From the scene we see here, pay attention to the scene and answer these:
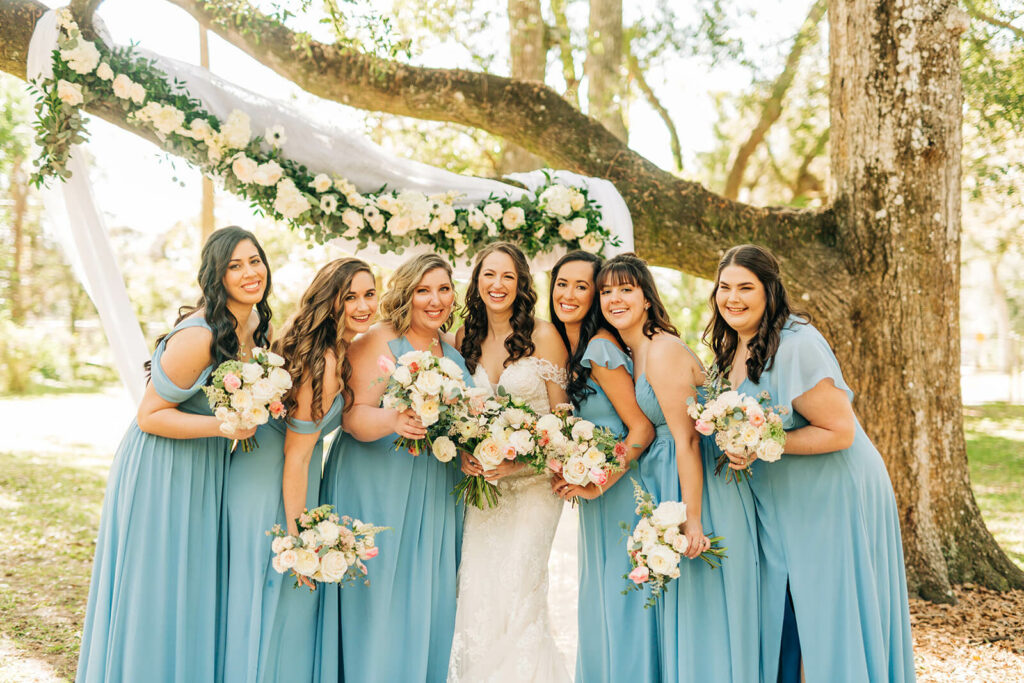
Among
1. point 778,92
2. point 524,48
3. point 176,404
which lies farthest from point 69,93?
point 778,92

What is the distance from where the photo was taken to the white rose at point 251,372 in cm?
343

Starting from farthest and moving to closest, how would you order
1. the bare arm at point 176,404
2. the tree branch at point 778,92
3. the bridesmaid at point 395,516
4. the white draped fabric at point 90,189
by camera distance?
the tree branch at point 778,92 < the white draped fabric at point 90,189 < the bridesmaid at point 395,516 < the bare arm at point 176,404

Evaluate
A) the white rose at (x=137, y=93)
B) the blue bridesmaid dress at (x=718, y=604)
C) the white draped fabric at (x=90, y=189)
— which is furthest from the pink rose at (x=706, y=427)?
the white rose at (x=137, y=93)

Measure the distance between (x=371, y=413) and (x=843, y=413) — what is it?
7.43 ft

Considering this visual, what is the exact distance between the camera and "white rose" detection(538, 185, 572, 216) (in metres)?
5.01

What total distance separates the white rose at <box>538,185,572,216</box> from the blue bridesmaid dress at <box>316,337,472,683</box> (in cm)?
134

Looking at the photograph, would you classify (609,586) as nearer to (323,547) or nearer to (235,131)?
(323,547)

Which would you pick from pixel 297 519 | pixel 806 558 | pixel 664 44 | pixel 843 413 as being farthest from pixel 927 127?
pixel 664 44

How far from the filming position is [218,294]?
3828 millimetres

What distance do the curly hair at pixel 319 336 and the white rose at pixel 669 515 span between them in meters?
1.65

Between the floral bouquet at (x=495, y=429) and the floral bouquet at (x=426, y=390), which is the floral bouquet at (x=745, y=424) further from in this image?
the floral bouquet at (x=426, y=390)

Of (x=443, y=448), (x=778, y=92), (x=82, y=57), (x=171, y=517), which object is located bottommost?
(x=171, y=517)

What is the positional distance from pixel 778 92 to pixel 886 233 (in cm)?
833

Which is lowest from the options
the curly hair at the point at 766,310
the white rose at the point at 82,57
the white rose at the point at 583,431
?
the white rose at the point at 583,431
